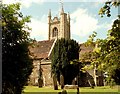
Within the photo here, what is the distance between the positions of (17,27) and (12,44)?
2.58 feet

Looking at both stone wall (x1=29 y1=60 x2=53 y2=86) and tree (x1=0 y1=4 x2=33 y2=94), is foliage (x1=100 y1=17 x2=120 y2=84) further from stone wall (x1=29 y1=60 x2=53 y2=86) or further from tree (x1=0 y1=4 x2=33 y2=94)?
stone wall (x1=29 y1=60 x2=53 y2=86)

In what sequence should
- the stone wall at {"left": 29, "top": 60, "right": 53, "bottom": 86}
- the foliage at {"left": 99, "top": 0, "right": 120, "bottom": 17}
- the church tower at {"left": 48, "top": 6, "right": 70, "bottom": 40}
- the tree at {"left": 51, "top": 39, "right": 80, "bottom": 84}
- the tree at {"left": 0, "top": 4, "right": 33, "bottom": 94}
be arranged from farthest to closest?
1. the church tower at {"left": 48, "top": 6, "right": 70, "bottom": 40}
2. the stone wall at {"left": 29, "top": 60, "right": 53, "bottom": 86}
3. the tree at {"left": 51, "top": 39, "right": 80, "bottom": 84}
4. the tree at {"left": 0, "top": 4, "right": 33, "bottom": 94}
5. the foliage at {"left": 99, "top": 0, "right": 120, "bottom": 17}

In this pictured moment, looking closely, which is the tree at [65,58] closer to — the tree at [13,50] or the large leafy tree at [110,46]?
the tree at [13,50]

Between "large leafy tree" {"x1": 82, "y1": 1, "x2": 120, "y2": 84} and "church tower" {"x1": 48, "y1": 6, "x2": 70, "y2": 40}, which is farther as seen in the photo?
"church tower" {"x1": 48, "y1": 6, "x2": 70, "y2": 40}

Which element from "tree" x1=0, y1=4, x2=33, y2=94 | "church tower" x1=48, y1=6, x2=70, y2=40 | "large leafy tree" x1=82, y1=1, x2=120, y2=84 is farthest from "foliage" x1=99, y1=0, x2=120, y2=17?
"church tower" x1=48, y1=6, x2=70, y2=40

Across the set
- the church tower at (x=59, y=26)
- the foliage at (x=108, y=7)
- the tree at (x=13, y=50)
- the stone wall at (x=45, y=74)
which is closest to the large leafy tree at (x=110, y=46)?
the foliage at (x=108, y=7)

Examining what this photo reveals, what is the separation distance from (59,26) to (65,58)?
39.2m

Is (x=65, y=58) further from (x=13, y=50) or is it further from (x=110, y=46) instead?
(x=110, y=46)

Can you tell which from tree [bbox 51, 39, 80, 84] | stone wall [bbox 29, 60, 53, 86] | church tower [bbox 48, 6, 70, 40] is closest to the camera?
tree [bbox 51, 39, 80, 84]

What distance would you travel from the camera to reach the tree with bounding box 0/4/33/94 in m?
10.3

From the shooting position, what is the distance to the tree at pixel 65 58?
36781 millimetres

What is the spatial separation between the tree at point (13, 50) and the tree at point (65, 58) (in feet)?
83.5

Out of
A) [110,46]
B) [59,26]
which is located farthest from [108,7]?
[59,26]

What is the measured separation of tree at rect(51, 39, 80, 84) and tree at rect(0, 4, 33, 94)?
25462 millimetres
